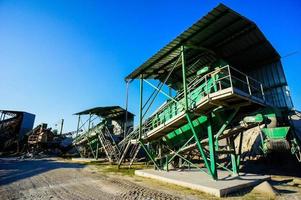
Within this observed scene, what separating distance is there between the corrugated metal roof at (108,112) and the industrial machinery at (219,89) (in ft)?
37.6

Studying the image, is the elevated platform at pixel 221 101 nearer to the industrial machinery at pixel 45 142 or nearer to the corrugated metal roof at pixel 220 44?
the corrugated metal roof at pixel 220 44

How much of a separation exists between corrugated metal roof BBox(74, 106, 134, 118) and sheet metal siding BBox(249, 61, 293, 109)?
17.4 meters

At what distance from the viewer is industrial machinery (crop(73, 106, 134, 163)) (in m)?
20.7

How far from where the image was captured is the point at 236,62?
11992mm

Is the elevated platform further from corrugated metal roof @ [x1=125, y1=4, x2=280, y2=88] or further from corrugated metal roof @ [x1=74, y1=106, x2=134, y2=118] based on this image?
corrugated metal roof @ [x1=74, y1=106, x2=134, y2=118]

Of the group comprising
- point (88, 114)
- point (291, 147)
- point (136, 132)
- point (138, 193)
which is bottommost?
point (138, 193)

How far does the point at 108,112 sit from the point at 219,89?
19.9 m

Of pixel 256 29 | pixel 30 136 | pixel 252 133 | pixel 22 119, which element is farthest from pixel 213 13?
pixel 22 119

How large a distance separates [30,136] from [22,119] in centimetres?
1092

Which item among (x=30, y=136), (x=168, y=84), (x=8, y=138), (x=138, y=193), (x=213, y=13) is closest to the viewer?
(x=138, y=193)

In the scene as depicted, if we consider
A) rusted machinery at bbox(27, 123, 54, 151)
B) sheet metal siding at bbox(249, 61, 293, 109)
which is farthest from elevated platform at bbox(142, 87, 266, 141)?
rusted machinery at bbox(27, 123, 54, 151)

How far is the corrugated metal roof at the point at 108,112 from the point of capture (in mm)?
23948

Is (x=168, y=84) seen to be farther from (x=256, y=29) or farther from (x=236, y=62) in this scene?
(x=256, y=29)

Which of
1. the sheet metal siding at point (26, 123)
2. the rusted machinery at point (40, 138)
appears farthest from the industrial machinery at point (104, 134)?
the sheet metal siding at point (26, 123)
